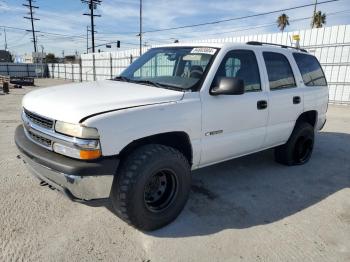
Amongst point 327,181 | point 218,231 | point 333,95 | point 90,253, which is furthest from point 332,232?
point 333,95

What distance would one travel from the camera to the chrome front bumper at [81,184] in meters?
2.56

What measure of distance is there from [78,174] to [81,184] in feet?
0.32

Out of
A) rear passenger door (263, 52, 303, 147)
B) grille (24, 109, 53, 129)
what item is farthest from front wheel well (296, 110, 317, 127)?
grille (24, 109, 53, 129)

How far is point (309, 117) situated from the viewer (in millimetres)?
5242

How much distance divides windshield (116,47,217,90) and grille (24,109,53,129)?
1.23 m

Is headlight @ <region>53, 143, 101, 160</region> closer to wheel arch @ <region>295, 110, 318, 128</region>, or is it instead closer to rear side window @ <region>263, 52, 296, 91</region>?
rear side window @ <region>263, 52, 296, 91</region>

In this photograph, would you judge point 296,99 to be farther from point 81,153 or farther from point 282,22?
point 282,22

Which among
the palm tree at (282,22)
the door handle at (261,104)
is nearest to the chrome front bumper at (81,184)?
the door handle at (261,104)

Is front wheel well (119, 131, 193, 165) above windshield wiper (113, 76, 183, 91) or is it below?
below

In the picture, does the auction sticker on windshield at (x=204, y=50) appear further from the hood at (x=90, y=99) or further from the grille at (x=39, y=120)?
the grille at (x=39, y=120)

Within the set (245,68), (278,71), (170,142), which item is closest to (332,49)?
(278,71)

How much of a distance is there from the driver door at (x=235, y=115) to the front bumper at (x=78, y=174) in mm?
1192

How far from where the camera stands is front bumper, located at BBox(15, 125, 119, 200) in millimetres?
2537

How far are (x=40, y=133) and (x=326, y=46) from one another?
13580 mm
